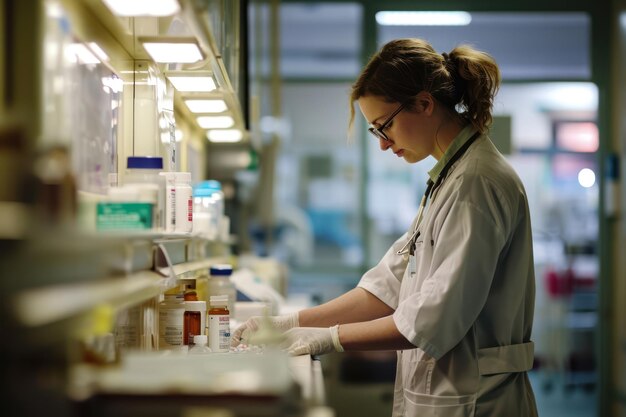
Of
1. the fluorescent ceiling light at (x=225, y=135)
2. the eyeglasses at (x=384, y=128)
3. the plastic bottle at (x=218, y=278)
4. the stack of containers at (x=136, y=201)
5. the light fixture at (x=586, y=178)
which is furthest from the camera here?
the light fixture at (x=586, y=178)

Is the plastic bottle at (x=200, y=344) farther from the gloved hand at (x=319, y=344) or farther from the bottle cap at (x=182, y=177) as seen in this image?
the bottle cap at (x=182, y=177)

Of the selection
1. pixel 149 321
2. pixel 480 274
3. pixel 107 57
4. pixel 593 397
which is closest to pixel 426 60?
pixel 480 274

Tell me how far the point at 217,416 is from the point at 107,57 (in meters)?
1.02

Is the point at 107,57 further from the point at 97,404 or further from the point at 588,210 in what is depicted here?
the point at 588,210

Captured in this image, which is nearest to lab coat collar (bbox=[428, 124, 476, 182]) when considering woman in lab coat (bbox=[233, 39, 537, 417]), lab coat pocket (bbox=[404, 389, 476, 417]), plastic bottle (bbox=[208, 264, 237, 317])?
woman in lab coat (bbox=[233, 39, 537, 417])

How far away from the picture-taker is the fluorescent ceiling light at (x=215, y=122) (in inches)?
116

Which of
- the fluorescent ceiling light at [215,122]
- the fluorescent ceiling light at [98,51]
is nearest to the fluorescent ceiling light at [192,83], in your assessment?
the fluorescent ceiling light at [98,51]

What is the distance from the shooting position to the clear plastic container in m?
2.63

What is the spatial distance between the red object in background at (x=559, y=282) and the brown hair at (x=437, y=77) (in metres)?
3.23

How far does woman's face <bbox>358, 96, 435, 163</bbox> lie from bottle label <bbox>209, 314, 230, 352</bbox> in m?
0.76

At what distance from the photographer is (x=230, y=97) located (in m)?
2.46

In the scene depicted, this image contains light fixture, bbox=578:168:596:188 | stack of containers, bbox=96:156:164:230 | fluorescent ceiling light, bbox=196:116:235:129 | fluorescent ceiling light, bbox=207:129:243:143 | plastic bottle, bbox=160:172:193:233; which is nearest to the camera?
stack of containers, bbox=96:156:164:230

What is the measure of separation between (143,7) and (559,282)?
432 cm

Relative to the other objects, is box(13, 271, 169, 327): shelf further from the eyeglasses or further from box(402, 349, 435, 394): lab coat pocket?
the eyeglasses
